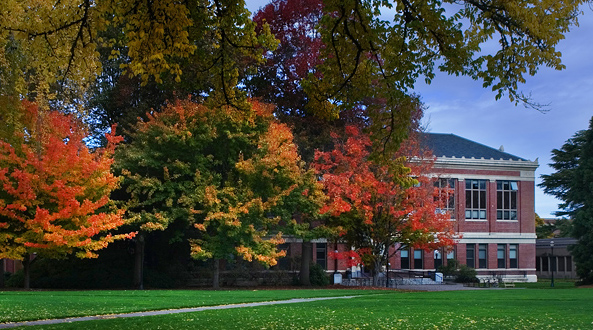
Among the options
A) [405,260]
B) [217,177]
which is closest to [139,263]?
[217,177]

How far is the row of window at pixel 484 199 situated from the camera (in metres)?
53.8

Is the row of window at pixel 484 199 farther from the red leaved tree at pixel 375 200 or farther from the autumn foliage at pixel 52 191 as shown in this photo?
the autumn foliage at pixel 52 191

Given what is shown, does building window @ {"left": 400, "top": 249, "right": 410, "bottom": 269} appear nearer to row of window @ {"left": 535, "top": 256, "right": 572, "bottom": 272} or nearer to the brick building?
the brick building

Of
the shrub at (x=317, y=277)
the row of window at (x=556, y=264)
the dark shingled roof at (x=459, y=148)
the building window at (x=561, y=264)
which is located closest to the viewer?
the shrub at (x=317, y=277)

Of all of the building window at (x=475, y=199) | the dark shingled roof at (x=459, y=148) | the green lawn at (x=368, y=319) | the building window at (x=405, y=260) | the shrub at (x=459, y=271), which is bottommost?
the green lawn at (x=368, y=319)

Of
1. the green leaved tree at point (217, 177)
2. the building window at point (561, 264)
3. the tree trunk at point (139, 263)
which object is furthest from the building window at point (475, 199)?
the tree trunk at point (139, 263)

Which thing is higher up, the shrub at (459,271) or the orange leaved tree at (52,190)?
the orange leaved tree at (52,190)

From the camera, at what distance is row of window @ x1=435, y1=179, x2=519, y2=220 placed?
53.8 meters

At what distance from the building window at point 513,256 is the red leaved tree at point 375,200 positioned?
20218 mm

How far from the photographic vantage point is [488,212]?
54.6 m

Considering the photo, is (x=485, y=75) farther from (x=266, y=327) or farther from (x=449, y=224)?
(x=449, y=224)

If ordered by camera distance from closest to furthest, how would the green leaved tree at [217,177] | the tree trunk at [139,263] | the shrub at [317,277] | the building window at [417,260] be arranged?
the green leaved tree at [217,177], the tree trunk at [139,263], the shrub at [317,277], the building window at [417,260]

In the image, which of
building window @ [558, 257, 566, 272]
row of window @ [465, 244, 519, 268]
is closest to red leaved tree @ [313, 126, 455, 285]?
row of window @ [465, 244, 519, 268]

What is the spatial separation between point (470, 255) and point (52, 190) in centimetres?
3516
